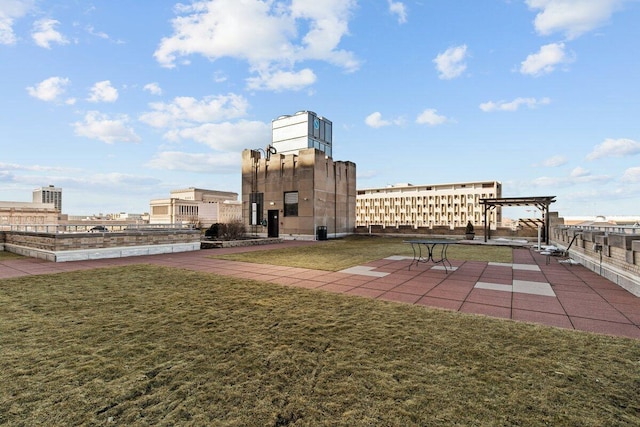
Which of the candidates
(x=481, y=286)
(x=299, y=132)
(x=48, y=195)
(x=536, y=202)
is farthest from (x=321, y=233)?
(x=48, y=195)

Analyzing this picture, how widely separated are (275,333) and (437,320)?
257 centimetres

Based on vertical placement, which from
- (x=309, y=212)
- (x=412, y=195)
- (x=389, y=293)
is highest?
(x=412, y=195)

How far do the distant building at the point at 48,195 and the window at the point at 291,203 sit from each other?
21009 centimetres

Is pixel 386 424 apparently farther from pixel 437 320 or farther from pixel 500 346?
pixel 437 320

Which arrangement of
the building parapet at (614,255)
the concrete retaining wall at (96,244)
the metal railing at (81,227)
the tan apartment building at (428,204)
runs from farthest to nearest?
1. the tan apartment building at (428,204)
2. the metal railing at (81,227)
3. the concrete retaining wall at (96,244)
4. the building parapet at (614,255)

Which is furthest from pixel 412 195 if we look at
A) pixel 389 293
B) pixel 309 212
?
pixel 389 293

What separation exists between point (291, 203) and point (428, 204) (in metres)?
96.0

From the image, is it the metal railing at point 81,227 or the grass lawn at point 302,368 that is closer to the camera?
the grass lawn at point 302,368

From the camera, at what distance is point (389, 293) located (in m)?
6.81

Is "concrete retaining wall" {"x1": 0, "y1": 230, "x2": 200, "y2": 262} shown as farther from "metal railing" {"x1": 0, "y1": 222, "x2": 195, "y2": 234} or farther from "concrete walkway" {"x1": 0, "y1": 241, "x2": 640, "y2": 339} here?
"concrete walkway" {"x1": 0, "y1": 241, "x2": 640, "y2": 339}

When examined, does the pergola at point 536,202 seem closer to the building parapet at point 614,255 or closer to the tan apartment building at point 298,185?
the building parapet at point 614,255

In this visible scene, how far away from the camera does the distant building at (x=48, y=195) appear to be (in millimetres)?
182750

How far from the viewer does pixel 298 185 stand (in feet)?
86.9

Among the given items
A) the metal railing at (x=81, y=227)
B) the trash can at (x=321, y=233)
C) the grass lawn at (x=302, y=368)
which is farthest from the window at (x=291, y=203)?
the grass lawn at (x=302, y=368)
